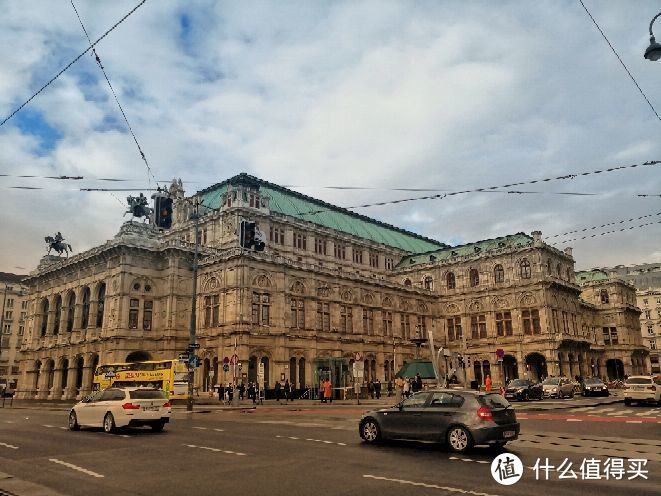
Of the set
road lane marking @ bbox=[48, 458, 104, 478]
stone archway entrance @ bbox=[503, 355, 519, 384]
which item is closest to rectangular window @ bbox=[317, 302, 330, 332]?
stone archway entrance @ bbox=[503, 355, 519, 384]

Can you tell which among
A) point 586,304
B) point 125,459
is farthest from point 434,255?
point 125,459

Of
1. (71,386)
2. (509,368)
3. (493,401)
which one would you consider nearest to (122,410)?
(493,401)

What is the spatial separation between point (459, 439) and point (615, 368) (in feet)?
298

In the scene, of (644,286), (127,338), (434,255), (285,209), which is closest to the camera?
(127,338)

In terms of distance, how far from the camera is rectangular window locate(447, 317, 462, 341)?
7081 cm

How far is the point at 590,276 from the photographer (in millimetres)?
94125

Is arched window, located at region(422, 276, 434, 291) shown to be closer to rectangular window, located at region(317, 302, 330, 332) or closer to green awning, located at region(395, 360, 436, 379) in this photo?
rectangular window, located at region(317, 302, 330, 332)

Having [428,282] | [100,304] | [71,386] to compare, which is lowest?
[71,386]

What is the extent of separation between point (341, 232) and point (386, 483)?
62293 millimetres

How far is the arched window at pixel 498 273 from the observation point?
6788 centimetres

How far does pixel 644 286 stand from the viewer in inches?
5044

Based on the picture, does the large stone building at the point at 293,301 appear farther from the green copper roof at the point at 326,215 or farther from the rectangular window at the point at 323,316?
the green copper roof at the point at 326,215

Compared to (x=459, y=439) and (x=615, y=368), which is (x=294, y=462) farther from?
(x=615, y=368)

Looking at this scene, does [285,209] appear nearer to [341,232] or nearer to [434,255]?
[341,232]
